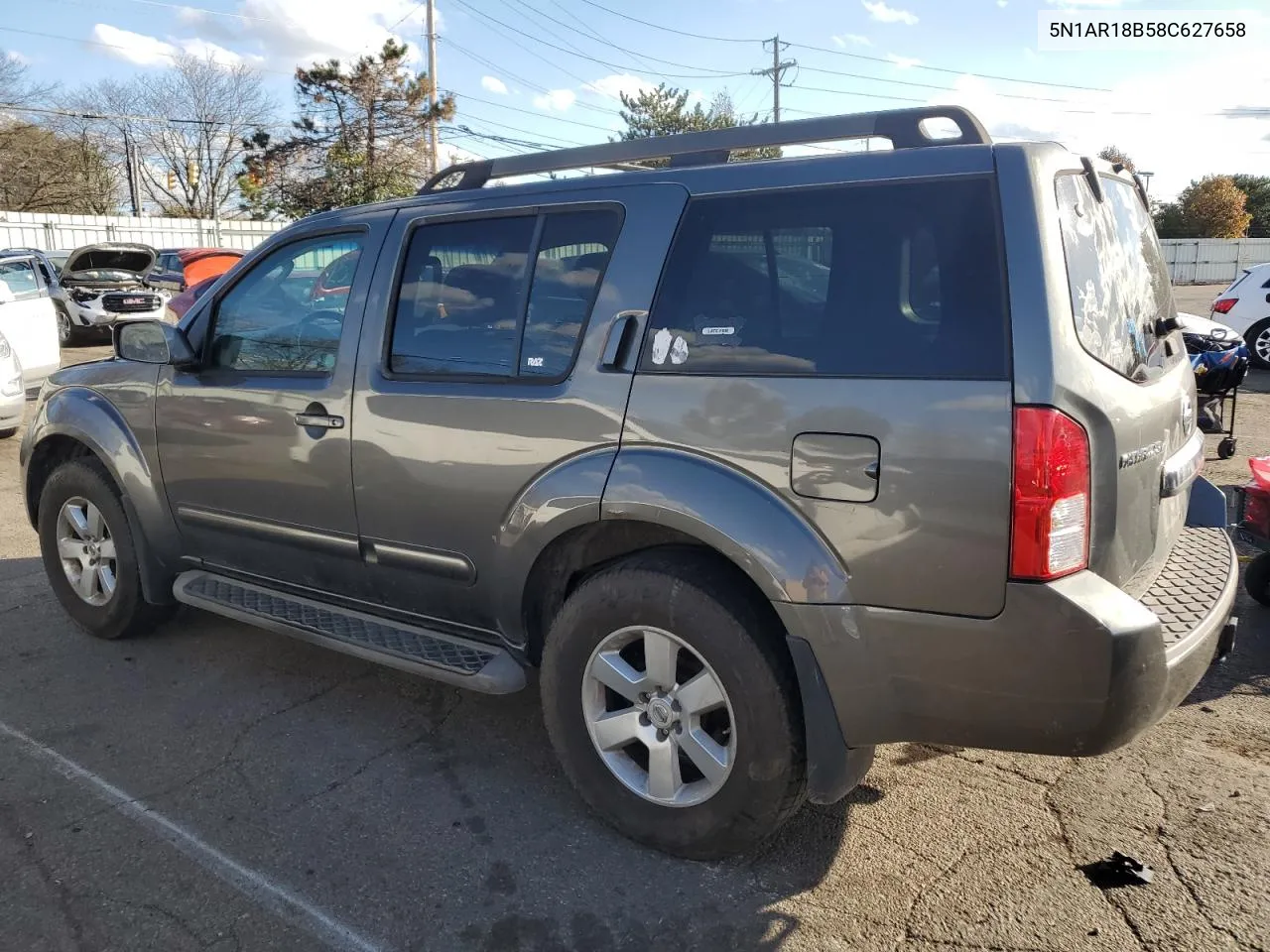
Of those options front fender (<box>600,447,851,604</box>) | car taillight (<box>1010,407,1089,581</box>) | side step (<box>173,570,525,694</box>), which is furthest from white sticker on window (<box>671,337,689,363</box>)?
side step (<box>173,570,525,694</box>)

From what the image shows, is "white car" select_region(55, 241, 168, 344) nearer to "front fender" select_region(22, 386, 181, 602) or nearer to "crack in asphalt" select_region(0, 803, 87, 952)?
"front fender" select_region(22, 386, 181, 602)

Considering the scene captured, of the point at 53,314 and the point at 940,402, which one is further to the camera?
the point at 53,314

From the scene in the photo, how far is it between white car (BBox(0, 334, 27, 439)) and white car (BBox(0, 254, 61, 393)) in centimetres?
107

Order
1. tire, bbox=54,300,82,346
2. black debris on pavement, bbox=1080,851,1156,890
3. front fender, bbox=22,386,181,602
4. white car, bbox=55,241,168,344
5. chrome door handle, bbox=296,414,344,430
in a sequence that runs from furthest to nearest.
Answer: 1. white car, bbox=55,241,168,344
2. tire, bbox=54,300,82,346
3. front fender, bbox=22,386,181,602
4. chrome door handle, bbox=296,414,344,430
5. black debris on pavement, bbox=1080,851,1156,890

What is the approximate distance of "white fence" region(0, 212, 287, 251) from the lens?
27.1m

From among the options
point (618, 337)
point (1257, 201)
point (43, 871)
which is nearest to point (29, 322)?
point (43, 871)

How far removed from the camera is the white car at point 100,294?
1727 centimetres

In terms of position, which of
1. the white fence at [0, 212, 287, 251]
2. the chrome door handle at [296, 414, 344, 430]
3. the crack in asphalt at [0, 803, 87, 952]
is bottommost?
the crack in asphalt at [0, 803, 87, 952]

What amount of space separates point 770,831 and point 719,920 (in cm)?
27

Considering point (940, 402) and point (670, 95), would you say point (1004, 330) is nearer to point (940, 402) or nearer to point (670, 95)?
point (940, 402)

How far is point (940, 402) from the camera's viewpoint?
2309 mm

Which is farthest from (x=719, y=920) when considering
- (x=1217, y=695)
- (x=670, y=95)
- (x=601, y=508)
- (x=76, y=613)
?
(x=670, y=95)

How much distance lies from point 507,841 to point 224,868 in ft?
2.66

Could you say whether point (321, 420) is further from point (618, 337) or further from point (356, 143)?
point (356, 143)
